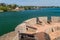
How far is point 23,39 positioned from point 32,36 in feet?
1.41

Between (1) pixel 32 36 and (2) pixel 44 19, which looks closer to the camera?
(1) pixel 32 36

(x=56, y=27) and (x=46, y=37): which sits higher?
(x=46, y=37)

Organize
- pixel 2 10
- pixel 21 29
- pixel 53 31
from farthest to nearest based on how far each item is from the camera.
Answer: pixel 2 10, pixel 53 31, pixel 21 29

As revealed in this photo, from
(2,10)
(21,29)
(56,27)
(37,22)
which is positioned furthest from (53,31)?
(2,10)

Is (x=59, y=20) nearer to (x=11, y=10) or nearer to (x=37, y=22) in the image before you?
(x=37, y=22)

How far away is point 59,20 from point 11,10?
101817mm

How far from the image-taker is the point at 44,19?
16141 mm

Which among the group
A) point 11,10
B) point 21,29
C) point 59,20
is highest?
point 21,29

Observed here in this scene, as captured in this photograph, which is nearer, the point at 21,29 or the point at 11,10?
the point at 21,29

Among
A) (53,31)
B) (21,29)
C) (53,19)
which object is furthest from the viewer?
(53,19)

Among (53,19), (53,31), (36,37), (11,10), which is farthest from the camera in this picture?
(11,10)

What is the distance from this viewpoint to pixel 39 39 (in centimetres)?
665

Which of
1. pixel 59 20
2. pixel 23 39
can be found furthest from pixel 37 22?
pixel 23 39

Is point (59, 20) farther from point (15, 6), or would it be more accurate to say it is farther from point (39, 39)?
point (15, 6)
